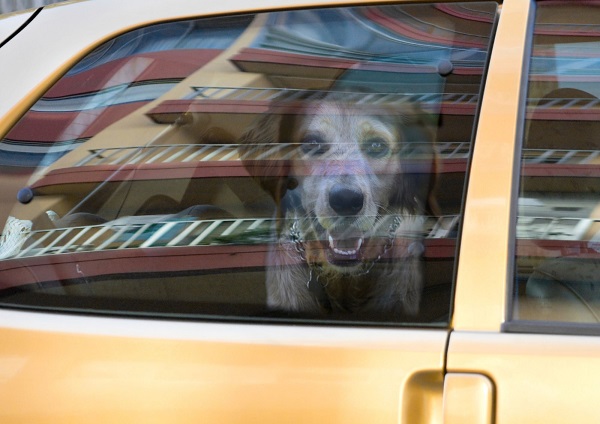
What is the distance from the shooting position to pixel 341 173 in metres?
2.22

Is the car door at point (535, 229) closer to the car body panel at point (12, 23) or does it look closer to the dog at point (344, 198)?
the dog at point (344, 198)

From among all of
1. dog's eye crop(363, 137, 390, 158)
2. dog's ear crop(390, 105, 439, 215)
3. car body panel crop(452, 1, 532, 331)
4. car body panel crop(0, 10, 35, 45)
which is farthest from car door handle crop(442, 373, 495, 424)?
car body panel crop(0, 10, 35, 45)

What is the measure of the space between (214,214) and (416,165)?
1.68 feet

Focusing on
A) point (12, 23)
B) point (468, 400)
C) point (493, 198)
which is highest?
point (12, 23)

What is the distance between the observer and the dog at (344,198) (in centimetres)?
164

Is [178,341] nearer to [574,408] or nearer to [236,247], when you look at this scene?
[236,247]

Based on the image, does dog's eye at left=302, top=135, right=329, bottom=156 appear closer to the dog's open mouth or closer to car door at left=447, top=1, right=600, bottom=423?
the dog's open mouth

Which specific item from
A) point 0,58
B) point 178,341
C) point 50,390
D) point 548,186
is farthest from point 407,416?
point 0,58

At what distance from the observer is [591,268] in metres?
1.50

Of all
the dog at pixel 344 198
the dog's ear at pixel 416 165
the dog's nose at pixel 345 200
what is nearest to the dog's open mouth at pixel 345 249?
the dog at pixel 344 198

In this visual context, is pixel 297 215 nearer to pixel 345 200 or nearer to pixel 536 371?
pixel 345 200

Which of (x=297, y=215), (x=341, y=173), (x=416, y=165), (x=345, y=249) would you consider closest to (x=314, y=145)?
(x=341, y=173)

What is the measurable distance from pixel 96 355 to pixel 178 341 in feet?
0.54

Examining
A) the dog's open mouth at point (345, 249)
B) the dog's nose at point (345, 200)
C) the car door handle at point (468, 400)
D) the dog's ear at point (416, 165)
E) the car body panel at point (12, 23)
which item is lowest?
the car door handle at point (468, 400)
